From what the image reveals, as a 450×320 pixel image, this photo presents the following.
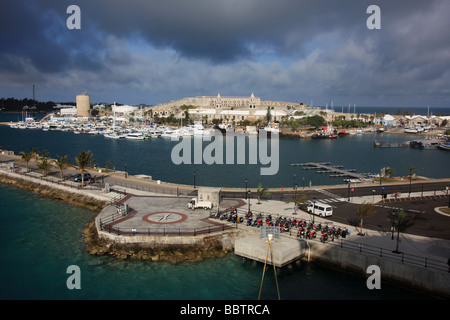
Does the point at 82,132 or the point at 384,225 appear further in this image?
the point at 82,132

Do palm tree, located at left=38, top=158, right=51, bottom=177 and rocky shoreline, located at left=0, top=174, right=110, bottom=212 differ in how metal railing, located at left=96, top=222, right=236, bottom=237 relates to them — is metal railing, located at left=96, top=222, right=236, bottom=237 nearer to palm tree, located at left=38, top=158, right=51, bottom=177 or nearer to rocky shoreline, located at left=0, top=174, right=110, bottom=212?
rocky shoreline, located at left=0, top=174, right=110, bottom=212

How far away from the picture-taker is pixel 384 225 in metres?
26.0

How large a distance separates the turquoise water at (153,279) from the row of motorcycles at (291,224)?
86.5 inches

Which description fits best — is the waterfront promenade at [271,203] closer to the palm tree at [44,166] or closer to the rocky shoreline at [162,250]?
the palm tree at [44,166]

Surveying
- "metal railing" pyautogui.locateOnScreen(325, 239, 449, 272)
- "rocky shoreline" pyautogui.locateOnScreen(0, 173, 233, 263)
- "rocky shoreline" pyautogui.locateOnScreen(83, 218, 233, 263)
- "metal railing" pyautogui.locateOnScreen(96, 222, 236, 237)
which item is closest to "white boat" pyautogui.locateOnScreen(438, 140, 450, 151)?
"metal railing" pyautogui.locateOnScreen(325, 239, 449, 272)

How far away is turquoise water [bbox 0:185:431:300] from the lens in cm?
1961

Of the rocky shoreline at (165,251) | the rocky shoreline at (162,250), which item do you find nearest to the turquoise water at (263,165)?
the rocky shoreline at (162,250)

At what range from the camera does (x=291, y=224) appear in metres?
25.4

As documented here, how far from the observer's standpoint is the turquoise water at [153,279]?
19.6 metres

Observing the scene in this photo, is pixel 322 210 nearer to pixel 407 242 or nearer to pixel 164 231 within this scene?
pixel 407 242

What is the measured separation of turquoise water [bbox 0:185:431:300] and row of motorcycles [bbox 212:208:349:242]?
7.21ft
